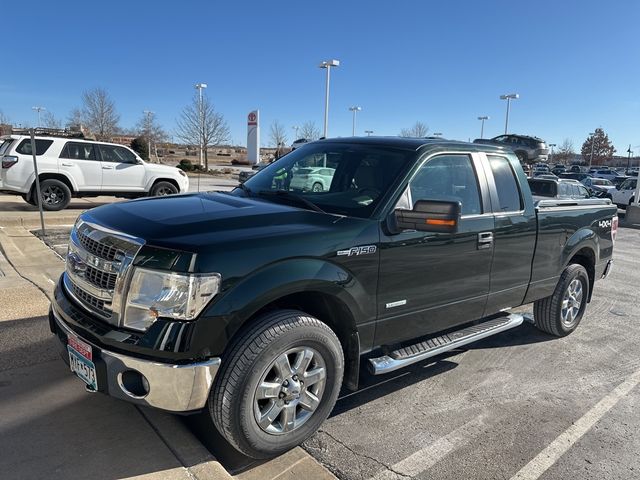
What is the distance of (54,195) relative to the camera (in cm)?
1201

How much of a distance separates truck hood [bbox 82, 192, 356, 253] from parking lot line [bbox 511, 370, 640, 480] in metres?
1.83

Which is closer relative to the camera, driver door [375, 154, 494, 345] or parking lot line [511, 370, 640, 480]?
parking lot line [511, 370, 640, 480]

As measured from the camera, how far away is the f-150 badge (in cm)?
298

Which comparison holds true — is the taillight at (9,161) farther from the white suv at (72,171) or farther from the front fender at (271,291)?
the front fender at (271,291)

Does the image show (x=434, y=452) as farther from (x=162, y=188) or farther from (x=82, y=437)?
(x=162, y=188)

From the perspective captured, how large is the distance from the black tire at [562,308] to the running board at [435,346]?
783mm

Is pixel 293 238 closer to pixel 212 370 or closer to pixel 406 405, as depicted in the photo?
pixel 212 370

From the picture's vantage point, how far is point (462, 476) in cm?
287

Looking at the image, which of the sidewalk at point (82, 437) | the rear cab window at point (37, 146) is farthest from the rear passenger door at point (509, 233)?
the rear cab window at point (37, 146)

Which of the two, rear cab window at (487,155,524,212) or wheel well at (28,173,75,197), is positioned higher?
rear cab window at (487,155,524,212)

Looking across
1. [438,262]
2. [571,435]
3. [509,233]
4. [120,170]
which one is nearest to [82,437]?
[438,262]

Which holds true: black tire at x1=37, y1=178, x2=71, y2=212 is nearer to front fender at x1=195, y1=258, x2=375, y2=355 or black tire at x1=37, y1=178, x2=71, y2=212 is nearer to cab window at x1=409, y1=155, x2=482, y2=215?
cab window at x1=409, y1=155, x2=482, y2=215

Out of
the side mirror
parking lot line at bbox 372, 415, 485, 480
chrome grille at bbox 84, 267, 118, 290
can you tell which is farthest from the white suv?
parking lot line at bbox 372, 415, 485, 480

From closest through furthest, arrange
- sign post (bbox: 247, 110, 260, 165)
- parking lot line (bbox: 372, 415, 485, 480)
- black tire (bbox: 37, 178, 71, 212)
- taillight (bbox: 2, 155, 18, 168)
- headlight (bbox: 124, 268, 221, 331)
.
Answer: headlight (bbox: 124, 268, 221, 331) < parking lot line (bbox: 372, 415, 485, 480) < taillight (bbox: 2, 155, 18, 168) < black tire (bbox: 37, 178, 71, 212) < sign post (bbox: 247, 110, 260, 165)
